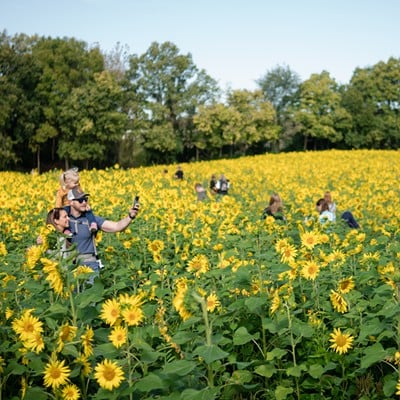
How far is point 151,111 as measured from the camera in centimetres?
4778

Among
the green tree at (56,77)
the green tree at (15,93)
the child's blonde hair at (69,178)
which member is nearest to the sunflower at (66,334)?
the child's blonde hair at (69,178)

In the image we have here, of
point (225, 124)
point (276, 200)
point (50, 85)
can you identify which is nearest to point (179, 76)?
point (225, 124)

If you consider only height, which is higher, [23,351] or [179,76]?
[179,76]

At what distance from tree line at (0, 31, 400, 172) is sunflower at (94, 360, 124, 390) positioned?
3763cm

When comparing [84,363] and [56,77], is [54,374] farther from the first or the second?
[56,77]

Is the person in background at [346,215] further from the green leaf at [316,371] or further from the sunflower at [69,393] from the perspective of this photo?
the sunflower at [69,393]

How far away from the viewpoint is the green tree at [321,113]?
179ft

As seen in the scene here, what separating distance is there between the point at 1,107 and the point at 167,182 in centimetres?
2468

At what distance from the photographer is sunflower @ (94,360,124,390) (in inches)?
93.7

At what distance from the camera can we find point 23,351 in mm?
2557

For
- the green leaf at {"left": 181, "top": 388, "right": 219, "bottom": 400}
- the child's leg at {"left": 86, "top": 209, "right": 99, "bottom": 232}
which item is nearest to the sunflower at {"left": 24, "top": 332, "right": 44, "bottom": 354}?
the green leaf at {"left": 181, "top": 388, "right": 219, "bottom": 400}

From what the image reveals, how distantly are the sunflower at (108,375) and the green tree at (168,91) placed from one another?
44.3 m

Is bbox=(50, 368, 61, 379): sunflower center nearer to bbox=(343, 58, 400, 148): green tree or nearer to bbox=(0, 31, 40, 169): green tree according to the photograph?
bbox=(0, 31, 40, 169): green tree

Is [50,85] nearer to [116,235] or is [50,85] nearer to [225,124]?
[225,124]
